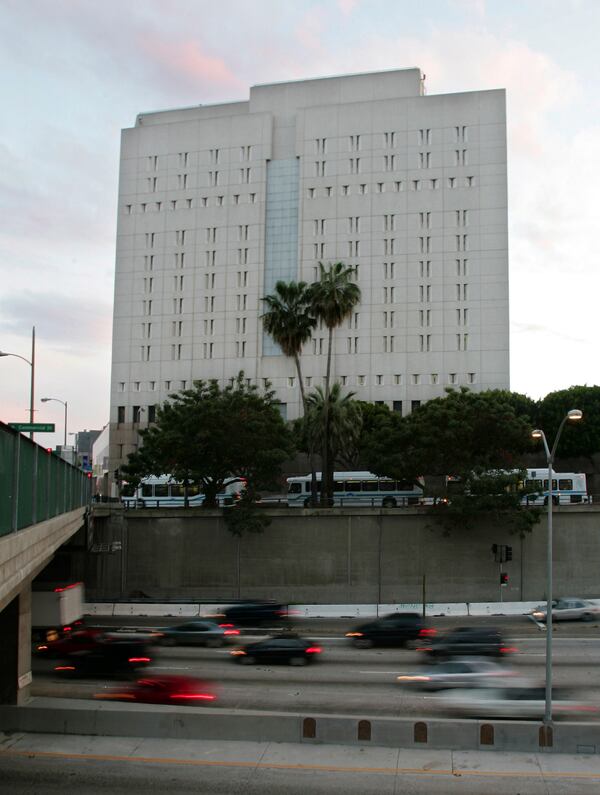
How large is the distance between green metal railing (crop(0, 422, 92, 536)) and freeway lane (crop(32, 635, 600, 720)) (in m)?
8.71

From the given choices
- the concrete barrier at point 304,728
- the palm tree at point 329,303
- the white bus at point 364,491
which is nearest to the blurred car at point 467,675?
the concrete barrier at point 304,728

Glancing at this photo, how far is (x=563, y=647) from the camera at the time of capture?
3706 cm

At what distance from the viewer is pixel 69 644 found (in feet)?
104

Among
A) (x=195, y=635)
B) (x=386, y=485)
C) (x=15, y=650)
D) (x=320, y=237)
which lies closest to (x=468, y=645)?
(x=195, y=635)

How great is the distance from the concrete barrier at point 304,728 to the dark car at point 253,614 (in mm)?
21090

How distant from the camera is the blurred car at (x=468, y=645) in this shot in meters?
32.1

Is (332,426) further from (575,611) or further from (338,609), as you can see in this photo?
(575,611)

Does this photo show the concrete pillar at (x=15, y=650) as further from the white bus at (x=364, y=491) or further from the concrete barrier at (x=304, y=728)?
the white bus at (x=364, y=491)

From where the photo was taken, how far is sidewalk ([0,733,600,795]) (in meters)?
19.0

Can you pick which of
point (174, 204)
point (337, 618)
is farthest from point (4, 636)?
point (174, 204)

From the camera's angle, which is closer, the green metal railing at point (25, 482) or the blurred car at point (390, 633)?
the green metal railing at point (25, 482)

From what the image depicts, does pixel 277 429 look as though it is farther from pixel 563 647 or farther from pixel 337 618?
pixel 563 647

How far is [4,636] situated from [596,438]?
69249 millimetres

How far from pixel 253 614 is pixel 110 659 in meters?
14.7
